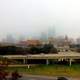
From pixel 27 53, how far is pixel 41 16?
38 centimetres

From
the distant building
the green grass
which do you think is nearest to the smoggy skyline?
the distant building

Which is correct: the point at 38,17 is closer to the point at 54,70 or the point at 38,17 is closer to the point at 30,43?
the point at 30,43

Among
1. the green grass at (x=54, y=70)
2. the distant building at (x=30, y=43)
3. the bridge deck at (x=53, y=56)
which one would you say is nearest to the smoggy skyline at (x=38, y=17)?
the distant building at (x=30, y=43)

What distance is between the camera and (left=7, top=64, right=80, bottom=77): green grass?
1.95 meters

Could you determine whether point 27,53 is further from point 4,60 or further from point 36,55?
point 4,60

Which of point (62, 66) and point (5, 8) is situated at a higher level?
point (5, 8)

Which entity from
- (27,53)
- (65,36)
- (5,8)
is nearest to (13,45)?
(27,53)

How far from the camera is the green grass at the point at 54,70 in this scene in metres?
1.95

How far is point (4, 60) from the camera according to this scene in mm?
2035

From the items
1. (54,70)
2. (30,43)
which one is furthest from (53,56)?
(30,43)

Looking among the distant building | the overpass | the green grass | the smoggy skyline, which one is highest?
the smoggy skyline

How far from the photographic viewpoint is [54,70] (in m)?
1.96

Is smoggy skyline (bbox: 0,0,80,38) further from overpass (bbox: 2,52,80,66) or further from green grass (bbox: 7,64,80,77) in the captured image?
green grass (bbox: 7,64,80,77)

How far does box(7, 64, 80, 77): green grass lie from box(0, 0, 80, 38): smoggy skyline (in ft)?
1.00
